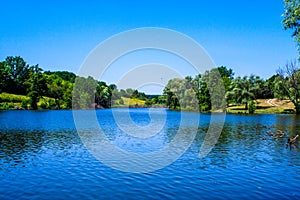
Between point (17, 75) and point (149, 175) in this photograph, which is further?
point (17, 75)

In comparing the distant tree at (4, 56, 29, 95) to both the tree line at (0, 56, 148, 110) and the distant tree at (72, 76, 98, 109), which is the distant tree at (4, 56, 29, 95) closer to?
the tree line at (0, 56, 148, 110)

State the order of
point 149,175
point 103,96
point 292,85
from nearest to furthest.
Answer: point 149,175
point 292,85
point 103,96

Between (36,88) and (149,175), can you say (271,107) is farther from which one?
(149,175)

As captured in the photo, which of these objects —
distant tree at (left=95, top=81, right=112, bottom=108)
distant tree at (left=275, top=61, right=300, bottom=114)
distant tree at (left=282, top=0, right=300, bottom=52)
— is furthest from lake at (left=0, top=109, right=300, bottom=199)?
distant tree at (left=95, top=81, right=112, bottom=108)

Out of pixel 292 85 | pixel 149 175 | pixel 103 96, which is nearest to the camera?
pixel 149 175

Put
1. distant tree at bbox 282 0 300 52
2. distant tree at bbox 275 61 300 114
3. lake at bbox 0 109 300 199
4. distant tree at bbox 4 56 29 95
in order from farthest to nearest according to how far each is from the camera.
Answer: distant tree at bbox 4 56 29 95
distant tree at bbox 275 61 300 114
distant tree at bbox 282 0 300 52
lake at bbox 0 109 300 199

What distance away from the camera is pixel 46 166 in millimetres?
22234

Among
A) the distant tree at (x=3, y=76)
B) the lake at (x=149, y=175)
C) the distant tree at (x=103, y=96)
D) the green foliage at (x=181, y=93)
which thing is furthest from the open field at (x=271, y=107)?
the distant tree at (x=3, y=76)

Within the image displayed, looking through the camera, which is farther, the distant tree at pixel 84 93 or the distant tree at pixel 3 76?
the distant tree at pixel 84 93

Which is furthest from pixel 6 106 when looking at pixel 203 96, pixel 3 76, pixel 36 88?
pixel 203 96

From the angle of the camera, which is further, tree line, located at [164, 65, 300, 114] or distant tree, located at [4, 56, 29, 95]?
distant tree, located at [4, 56, 29, 95]

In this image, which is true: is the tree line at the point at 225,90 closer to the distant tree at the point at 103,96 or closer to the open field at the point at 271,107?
the open field at the point at 271,107

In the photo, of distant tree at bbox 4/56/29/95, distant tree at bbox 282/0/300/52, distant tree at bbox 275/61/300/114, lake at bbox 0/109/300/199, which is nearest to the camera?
lake at bbox 0/109/300/199

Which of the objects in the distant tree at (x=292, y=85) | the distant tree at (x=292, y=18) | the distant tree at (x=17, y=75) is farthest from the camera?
the distant tree at (x=17, y=75)
